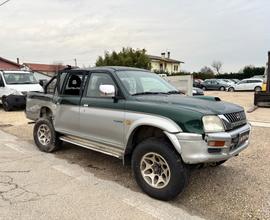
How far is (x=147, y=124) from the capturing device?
14.2 ft

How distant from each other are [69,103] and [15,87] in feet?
32.7

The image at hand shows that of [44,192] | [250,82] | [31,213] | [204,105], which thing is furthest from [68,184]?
[250,82]

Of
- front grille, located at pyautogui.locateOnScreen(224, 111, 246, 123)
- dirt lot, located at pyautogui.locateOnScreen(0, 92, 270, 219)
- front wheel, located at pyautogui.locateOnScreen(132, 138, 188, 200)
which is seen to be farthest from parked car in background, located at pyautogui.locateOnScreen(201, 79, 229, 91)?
front wheel, located at pyautogui.locateOnScreen(132, 138, 188, 200)

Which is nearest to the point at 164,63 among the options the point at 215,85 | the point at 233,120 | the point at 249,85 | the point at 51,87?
the point at 215,85

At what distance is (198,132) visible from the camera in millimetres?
3859

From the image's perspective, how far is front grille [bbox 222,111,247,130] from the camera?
4.07 metres

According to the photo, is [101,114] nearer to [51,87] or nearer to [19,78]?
[51,87]

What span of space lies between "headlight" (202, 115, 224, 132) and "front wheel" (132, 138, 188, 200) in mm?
548

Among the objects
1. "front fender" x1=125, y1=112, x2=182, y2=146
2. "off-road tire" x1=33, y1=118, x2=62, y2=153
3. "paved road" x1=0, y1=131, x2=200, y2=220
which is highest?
"front fender" x1=125, y1=112, x2=182, y2=146

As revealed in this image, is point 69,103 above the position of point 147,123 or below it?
above

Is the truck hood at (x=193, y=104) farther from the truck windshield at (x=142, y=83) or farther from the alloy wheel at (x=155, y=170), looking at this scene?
the alloy wheel at (x=155, y=170)

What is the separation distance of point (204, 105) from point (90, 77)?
2294mm

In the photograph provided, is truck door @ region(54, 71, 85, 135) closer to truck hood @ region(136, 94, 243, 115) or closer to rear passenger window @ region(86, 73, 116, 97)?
rear passenger window @ region(86, 73, 116, 97)

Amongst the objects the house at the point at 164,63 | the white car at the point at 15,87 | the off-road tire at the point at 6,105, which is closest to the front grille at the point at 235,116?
the white car at the point at 15,87
